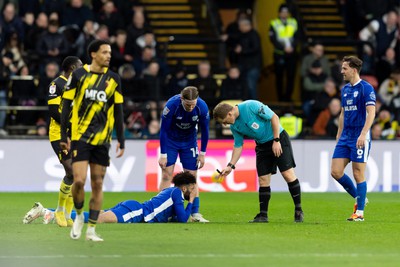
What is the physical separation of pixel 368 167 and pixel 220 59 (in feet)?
21.0

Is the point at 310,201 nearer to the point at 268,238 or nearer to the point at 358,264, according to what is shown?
the point at 268,238

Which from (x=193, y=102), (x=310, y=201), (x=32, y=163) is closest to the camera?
(x=193, y=102)

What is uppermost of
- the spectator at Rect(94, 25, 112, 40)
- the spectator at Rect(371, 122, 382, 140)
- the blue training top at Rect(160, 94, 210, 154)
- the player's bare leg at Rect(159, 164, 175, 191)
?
the spectator at Rect(94, 25, 112, 40)

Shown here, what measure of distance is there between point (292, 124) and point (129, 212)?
11.2m

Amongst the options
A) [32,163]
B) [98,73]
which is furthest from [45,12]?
[98,73]

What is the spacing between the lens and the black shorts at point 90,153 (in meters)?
13.8

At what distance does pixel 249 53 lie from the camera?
28938 mm

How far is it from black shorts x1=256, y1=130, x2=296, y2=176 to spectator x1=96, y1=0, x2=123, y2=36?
39.5ft

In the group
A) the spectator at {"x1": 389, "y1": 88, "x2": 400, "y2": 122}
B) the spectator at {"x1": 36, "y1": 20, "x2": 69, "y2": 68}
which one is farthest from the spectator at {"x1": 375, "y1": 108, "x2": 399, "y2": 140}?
the spectator at {"x1": 36, "y1": 20, "x2": 69, "y2": 68}

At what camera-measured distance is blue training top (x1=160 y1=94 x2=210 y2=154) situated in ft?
57.6

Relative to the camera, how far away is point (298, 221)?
678 inches

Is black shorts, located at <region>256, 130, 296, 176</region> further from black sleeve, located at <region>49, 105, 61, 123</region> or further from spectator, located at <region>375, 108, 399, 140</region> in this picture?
spectator, located at <region>375, 108, 399, 140</region>

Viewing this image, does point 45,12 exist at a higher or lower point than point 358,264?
higher

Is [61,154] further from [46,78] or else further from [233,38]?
[233,38]
